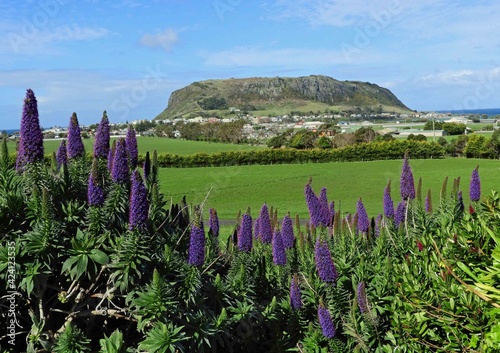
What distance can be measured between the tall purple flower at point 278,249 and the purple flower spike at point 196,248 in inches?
81.6

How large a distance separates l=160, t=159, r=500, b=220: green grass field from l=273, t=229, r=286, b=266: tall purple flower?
23.5m

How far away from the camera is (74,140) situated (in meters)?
4.60

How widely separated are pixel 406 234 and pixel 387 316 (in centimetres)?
203

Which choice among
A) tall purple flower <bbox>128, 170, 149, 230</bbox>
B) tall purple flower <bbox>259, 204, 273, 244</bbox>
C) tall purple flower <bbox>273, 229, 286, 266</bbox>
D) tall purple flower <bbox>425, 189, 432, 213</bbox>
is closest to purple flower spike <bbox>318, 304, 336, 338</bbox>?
tall purple flower <bbox>273, 229, 286, 266</bbox>

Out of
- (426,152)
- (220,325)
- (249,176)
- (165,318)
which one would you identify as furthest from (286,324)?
(426,152)

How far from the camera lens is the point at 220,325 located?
4.25m

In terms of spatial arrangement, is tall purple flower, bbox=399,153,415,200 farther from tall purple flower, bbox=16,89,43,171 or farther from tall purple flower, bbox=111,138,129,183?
tall purple flower, bbox=16,89,43,171

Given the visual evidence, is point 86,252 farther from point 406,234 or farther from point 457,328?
point 406,234

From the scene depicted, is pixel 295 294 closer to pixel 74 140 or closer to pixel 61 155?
pixel 74 140

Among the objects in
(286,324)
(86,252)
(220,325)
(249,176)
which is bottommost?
(249,176)

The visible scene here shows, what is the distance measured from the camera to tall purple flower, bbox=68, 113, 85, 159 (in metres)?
4.52

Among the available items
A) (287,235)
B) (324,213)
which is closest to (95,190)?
(287,235)

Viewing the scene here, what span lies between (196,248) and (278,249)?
2233 millimetres

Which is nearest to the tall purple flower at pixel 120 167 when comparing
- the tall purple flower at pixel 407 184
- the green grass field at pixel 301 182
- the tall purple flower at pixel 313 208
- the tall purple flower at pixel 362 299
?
the tall purple flower at pixel 362 299
